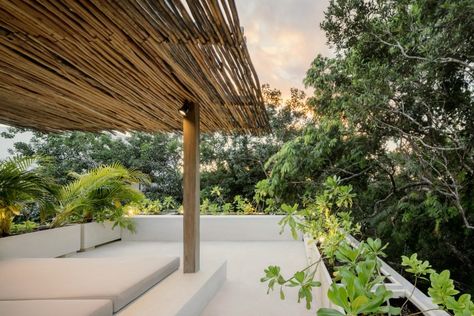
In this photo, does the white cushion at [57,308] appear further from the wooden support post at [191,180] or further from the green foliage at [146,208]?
the green foliage at [146,208]

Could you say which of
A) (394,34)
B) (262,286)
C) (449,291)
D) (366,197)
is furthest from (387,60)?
(449,291)

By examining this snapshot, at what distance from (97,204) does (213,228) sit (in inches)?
81.7

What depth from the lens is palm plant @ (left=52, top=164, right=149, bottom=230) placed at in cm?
535

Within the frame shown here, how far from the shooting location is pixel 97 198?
18.8ft

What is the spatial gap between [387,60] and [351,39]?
24.7 inches

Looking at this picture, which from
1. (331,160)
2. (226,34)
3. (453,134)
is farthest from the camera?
(331,160)

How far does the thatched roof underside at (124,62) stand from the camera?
158 centimetres

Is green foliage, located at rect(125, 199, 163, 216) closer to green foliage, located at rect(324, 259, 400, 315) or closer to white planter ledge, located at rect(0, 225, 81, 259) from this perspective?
white planter ledge, located at rect(0, 225, 81, 259)

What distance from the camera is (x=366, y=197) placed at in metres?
6.89

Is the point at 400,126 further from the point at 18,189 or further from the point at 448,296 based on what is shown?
the point at 18,189

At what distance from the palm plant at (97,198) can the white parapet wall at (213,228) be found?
437mm

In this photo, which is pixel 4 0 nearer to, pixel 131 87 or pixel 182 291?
pixel 131 87

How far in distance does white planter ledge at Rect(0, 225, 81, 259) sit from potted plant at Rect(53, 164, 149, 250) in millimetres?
210

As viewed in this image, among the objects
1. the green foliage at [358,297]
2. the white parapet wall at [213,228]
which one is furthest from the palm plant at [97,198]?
the green foliage at [358,297]
